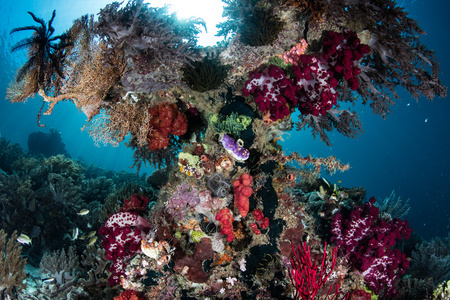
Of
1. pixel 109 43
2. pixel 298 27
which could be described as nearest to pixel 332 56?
pixel 298 27

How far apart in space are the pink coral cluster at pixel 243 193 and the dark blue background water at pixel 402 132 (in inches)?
1312

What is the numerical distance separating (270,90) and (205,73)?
1.47 metres

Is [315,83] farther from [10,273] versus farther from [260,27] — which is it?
[10,273]

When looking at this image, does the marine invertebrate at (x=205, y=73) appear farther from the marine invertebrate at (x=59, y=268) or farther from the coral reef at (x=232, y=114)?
the marine invertebrate at (x=59, y=268)

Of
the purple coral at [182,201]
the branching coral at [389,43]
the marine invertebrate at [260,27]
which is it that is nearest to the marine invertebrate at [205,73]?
the marine invertebrate at [260,27]

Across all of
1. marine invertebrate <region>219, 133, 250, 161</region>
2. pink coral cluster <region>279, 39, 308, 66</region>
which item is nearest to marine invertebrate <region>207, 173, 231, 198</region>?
marine invertebrate <region>219, 133, 250, 161</region>

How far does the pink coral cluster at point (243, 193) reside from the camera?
441cm

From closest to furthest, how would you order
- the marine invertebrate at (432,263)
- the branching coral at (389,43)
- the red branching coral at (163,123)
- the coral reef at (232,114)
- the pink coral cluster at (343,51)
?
the branching coral at (389,43)
the pink coral cluster at (343,51)
the coral reef at (232,114)
the red branching coral at (163,123)
the marine invertebrate at (432,263)

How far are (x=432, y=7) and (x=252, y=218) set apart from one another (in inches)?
2013

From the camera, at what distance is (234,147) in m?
4.61

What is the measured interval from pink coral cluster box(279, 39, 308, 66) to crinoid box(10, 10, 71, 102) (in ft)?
15.4

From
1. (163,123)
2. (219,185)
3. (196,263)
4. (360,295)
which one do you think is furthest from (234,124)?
(360,295)

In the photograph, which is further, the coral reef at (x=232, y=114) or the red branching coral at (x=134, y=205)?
the red branching coral at (x=134, y=205)

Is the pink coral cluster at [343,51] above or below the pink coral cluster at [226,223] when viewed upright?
above
